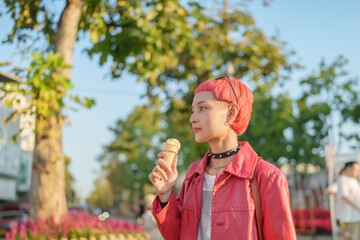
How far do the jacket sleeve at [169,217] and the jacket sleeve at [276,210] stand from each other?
50 centimetres

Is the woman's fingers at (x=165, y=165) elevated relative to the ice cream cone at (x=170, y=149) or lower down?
lower down

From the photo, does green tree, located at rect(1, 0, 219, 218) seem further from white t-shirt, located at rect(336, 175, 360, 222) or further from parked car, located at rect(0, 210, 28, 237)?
parked car, located at rect(0, 210, 28, 237)

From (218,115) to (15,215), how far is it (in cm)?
2053

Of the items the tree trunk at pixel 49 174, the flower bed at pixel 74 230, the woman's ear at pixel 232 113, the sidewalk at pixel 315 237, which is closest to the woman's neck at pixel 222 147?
the woman's ear at pixel 232 113

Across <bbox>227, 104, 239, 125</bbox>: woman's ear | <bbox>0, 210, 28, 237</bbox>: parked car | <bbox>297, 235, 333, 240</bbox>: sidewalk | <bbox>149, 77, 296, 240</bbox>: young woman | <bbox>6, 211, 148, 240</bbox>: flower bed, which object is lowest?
<bbox>297, 235, 333, 240</bbox>: sidewalk

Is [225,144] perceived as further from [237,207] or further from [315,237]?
[315,237]

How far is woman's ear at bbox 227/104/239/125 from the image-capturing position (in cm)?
238

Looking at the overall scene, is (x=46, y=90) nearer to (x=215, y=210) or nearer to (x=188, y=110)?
(x=215, y=210)

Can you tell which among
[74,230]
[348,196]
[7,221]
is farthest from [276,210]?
[7,221]

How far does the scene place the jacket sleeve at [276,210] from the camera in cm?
202

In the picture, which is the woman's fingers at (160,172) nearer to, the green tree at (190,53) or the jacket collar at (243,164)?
the jacket collar at (243,164)

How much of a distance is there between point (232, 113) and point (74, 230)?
16.5 ft

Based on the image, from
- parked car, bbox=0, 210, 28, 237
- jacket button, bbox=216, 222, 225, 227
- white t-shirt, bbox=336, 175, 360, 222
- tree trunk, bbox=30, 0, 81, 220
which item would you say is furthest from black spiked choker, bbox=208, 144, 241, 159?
parked car, bbox=0, 210, 28, 237

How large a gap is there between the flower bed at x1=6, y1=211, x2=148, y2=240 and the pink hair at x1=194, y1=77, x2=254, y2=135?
4.50 metres
